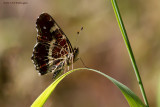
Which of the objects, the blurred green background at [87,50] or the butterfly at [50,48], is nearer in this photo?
the butterfly at [50,48]

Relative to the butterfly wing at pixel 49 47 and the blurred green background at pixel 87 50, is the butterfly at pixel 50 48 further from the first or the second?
the blurred green background at pixel 87 50

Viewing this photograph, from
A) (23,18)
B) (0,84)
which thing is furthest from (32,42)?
(0,84)

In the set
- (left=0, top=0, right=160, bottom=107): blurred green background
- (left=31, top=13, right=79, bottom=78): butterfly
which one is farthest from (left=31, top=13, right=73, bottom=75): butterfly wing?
(left=0, top=0, right=160, bottom=107): blurred green background

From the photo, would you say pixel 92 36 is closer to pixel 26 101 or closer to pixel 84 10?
pixel 84 10

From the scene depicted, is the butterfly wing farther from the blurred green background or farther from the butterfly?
the blurred green background

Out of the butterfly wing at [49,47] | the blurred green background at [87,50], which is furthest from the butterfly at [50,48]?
the blurred green background at [87,50]

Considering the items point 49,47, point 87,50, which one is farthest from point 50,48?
point 87,50
